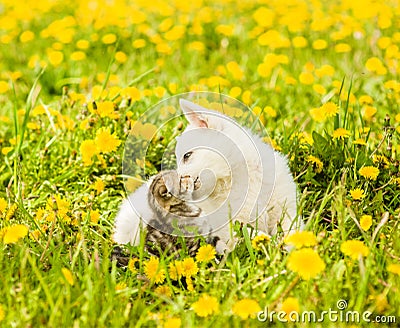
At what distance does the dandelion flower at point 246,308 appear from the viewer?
1.93 meters

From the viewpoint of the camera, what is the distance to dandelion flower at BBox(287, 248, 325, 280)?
196 cm

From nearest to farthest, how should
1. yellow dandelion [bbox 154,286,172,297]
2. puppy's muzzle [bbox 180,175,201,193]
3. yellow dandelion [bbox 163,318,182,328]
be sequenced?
yellow dandelion [bbox 163,318,182,328]
yellow dandelion [bbox 154,286,172,297]
puppy's muzzle [bbox 180,175,201,193]

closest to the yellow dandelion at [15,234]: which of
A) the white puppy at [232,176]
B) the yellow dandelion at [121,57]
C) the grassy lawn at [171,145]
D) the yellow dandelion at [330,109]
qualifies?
the grassy lawn at [171,145]

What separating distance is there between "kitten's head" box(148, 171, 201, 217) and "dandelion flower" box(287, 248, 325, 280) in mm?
567

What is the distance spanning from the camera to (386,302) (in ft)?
6.59

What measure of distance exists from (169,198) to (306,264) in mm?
686

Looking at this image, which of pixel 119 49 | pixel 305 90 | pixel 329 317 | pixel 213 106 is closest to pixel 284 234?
pixel 329 317

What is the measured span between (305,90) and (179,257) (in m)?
1.93

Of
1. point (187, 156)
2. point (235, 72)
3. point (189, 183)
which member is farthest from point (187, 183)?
point (235, 72)

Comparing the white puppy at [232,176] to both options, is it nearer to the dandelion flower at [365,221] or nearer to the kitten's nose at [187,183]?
the kitten's nose at [187,183]

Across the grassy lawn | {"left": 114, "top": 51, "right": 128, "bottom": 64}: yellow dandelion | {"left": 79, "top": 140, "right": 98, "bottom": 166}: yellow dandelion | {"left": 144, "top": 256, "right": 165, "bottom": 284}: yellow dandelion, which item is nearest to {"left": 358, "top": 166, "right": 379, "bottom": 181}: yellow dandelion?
the grassy lawn

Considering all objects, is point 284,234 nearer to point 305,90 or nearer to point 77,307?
point 77,307

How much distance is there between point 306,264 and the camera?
197cm

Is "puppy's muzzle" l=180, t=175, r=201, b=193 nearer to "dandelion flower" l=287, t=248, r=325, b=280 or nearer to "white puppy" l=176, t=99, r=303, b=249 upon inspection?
"white puppy" l=176, t=99, r=303, b=249
